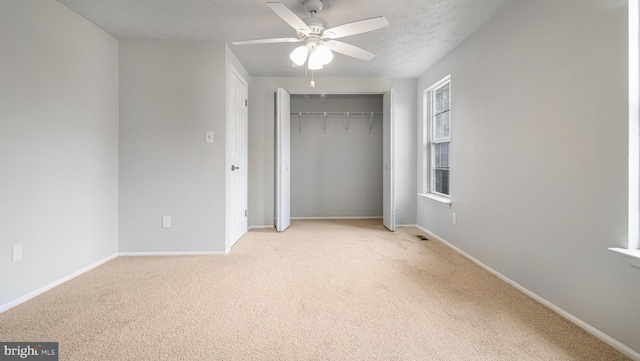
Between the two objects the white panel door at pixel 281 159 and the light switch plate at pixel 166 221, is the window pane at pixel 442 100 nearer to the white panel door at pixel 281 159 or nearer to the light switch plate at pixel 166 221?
the white panel door at pixel 281 159

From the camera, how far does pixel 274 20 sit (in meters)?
2.67

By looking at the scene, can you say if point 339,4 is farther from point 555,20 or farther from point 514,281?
point 514,281

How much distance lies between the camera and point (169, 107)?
3156mm

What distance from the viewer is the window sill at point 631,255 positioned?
1.39 m

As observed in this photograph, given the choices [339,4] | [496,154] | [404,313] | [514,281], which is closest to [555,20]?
[496,154]

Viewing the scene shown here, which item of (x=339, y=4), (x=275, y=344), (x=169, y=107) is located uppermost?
(x=339, y=4)

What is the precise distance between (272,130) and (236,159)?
1.00 meters

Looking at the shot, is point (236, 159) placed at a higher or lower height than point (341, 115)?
lower

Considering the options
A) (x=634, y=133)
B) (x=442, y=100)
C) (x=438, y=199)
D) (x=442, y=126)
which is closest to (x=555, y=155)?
(x=634, y=133)

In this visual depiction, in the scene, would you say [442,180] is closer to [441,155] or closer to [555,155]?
[441,155]

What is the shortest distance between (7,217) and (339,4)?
2.84 metres

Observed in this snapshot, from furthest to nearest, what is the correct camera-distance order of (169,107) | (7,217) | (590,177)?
(169,107)
(7,217)
(590,177)

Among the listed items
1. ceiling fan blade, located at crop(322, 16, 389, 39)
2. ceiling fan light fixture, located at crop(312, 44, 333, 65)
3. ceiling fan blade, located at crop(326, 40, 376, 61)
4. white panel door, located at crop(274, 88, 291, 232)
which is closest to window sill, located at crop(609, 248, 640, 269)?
ceiling fan blade, located at crop(322, 16, 389, 39)

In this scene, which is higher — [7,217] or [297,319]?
[7,217]
